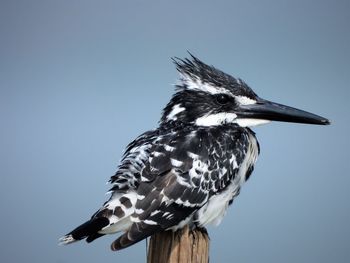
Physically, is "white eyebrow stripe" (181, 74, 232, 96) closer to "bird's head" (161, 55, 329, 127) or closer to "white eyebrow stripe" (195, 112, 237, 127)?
"bird's head" (161, 55, 329, 127)

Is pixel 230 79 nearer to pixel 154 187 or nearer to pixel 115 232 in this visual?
pixel 154 187

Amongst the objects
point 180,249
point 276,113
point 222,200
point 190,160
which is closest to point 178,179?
point 190,160

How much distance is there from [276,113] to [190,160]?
0.97m

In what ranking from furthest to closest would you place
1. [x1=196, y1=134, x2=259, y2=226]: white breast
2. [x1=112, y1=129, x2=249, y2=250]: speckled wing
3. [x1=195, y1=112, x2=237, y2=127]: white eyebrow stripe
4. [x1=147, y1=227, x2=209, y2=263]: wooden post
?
[x1=195, y1=112, x2=237, y2=127]: white eyebrow stripe → [x1=196, y1=134, x2=259, y2=226]: white breast → [x1=112, y1=129, x2=249, y2=250]: speckled wing → [x1=147, y1=227, x2=209, y2=263]: wooden post

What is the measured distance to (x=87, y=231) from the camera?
344 cm

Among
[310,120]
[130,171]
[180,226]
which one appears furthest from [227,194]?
[310,120]

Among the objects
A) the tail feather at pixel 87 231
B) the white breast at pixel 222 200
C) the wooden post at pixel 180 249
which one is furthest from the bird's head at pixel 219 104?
the tail feather at pixel 87 231

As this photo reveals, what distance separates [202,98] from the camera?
4.38 meters

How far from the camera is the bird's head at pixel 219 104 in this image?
14.1 feet

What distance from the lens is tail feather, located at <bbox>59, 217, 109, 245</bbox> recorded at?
3.41 metres

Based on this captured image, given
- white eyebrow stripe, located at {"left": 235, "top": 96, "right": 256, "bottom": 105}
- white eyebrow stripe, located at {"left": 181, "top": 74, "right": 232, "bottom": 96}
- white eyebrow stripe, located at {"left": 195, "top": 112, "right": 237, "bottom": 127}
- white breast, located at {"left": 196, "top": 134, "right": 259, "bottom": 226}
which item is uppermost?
white eyebrow stripe, located at {"left": 181, "top": 74, "right": 232, "bottom": 96}

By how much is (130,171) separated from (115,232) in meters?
0.43

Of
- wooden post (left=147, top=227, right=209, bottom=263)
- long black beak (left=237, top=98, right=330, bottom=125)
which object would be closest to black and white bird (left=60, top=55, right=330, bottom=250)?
long black beak (left=237, top=98, right=330, bottom=125)

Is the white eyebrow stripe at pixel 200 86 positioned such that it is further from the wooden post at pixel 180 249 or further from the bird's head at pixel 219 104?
the wooden post at pixel 180 249
